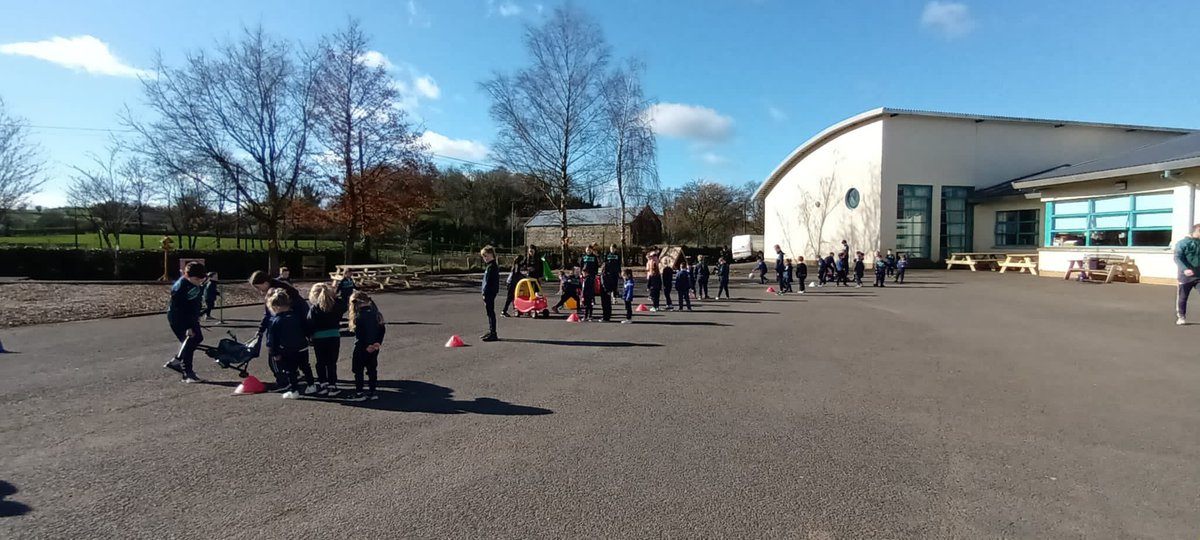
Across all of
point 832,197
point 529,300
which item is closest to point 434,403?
point 529,300

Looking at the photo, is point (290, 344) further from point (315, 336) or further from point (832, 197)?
point (832, 197)

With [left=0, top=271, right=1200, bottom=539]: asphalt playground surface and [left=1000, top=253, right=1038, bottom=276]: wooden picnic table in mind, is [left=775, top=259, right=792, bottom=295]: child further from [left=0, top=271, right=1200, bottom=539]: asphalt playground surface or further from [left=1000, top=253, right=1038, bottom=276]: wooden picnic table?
[left=1000, top=253, right=1038, bottom=276]: wooden picnic table

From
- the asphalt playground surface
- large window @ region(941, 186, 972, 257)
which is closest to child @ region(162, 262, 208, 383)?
the asphalt playground surface

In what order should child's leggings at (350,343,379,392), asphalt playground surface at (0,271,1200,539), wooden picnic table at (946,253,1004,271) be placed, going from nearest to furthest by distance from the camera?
1. asphalt playground surface at (0,271,1200,539)
2. child's leggings at (350,343,379,392)
3. wooden picnic table at (946,253,1004,271)

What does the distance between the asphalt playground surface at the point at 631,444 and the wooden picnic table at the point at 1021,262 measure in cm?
1866

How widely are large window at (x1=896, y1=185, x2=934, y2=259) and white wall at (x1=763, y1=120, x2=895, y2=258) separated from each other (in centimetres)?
125

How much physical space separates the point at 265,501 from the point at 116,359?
690cm

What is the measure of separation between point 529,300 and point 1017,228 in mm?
27392

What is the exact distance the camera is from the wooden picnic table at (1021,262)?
84.9 ft

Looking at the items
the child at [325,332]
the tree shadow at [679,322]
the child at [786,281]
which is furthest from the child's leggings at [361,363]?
the child at [786,281]

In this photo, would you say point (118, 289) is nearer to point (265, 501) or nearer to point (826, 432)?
point (265, 501)

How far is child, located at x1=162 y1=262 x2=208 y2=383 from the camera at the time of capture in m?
7.46

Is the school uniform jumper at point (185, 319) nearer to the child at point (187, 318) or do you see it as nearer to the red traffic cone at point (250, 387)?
the child at point (187, 318)

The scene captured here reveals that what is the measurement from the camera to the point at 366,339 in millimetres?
6453
